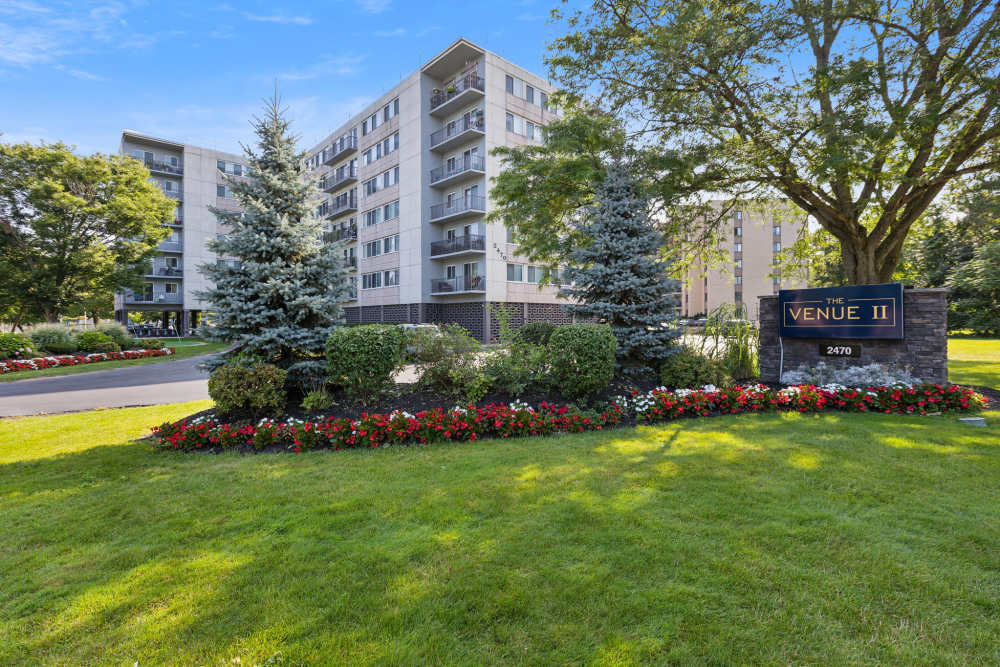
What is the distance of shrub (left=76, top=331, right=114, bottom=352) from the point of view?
60.6 feet

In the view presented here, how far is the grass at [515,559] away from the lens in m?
2.13

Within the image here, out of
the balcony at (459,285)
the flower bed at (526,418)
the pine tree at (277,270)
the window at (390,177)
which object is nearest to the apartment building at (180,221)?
the window at (390,177)

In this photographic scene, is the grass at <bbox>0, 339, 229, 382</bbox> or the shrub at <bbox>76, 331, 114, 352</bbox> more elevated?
the shrub at <bbox>76, 331, 114, 352</bbox>

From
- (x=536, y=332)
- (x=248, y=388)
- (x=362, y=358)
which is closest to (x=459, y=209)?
(x=536, y=332)

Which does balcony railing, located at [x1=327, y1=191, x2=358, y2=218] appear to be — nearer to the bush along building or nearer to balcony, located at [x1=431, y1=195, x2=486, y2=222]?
the bush along building

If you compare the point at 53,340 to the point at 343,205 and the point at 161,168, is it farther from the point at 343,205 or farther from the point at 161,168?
the point at 161,168

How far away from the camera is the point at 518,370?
7.26 metres

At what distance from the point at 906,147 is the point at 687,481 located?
29.4 feet

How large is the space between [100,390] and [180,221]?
38978mm

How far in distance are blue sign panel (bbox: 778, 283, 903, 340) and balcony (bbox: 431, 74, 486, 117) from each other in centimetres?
2299

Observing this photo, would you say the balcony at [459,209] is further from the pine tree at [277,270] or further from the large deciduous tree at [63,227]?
the pine tree at [277,270]

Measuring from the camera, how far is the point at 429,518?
136 inches

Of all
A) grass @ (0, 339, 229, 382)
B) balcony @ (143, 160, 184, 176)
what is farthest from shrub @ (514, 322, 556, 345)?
balcony @ (143, 160, 184, 176)

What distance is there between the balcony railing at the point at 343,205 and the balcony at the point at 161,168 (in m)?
16.8
